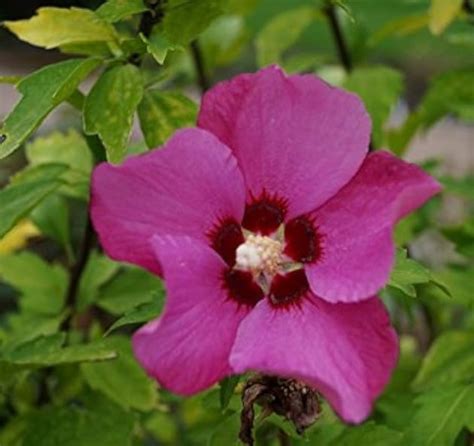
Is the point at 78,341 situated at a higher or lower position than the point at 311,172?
lower

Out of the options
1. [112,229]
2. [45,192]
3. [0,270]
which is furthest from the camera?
[0,270]

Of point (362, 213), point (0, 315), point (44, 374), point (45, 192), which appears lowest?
point (0, 315)

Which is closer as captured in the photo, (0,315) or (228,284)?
(228,284)

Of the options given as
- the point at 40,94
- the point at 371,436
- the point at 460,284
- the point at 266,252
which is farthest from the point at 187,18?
the point at 460,284

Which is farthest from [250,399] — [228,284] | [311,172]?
[311,172]

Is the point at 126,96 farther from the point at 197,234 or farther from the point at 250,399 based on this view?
the point at 250,399

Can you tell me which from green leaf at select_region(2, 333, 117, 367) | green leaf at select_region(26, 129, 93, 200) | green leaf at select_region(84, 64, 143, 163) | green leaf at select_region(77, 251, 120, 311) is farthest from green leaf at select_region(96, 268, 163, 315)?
green leaf at select_region(84, 64, 143, 163)

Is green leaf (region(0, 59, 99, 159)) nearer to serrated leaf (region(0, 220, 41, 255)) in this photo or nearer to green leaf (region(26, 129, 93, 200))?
green leaf (region(26, 129, 93, 200))
